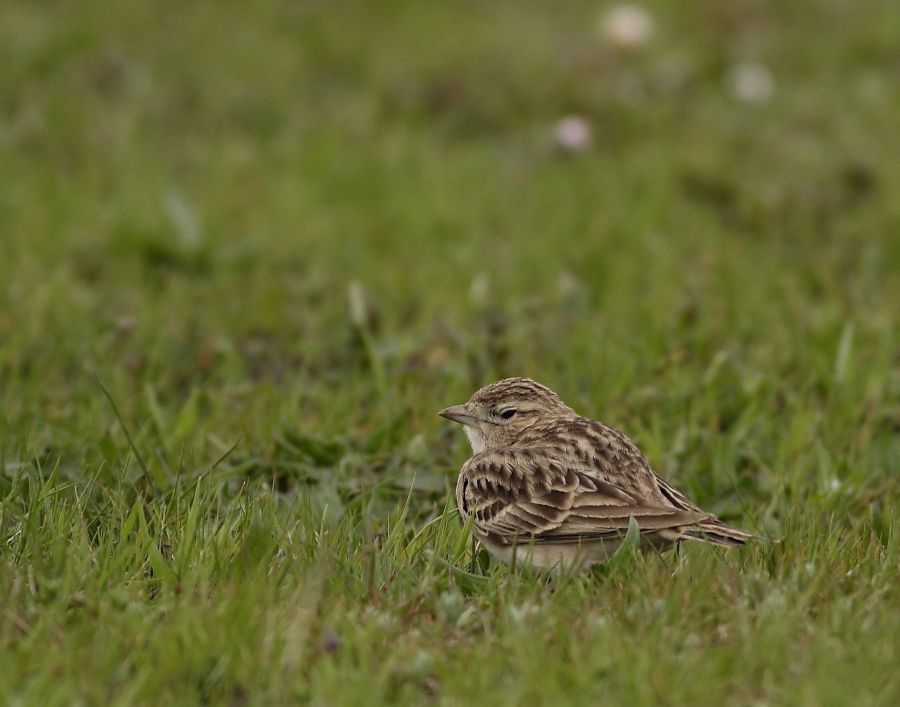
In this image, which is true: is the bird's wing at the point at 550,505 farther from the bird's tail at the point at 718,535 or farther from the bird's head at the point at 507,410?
the bird's head at the point at 507,410

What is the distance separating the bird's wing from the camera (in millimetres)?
5023

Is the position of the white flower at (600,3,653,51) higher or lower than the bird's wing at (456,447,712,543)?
higher

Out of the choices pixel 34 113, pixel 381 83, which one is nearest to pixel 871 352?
pixel 381 83

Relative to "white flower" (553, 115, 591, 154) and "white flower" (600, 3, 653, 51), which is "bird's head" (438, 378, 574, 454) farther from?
"white flower" (600, 3, 653, 51)

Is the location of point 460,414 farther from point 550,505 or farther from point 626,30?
point 626,30

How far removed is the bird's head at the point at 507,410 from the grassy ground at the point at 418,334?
279 millimetres

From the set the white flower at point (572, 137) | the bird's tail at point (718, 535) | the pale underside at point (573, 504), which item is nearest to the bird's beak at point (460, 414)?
the pale underside at point (573, 504)

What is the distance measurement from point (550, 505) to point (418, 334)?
2.65 metres

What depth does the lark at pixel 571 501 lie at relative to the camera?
499 centimetres

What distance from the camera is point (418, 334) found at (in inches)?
303

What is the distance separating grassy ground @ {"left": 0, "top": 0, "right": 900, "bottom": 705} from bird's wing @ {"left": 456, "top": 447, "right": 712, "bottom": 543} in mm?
132

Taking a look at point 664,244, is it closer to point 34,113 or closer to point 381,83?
point 381,83

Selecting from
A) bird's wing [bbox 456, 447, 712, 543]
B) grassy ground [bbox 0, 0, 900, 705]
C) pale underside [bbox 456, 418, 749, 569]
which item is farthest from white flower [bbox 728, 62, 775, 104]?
bird's wing [bbox 456, 447, 712, 543]

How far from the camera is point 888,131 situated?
37.5ft
